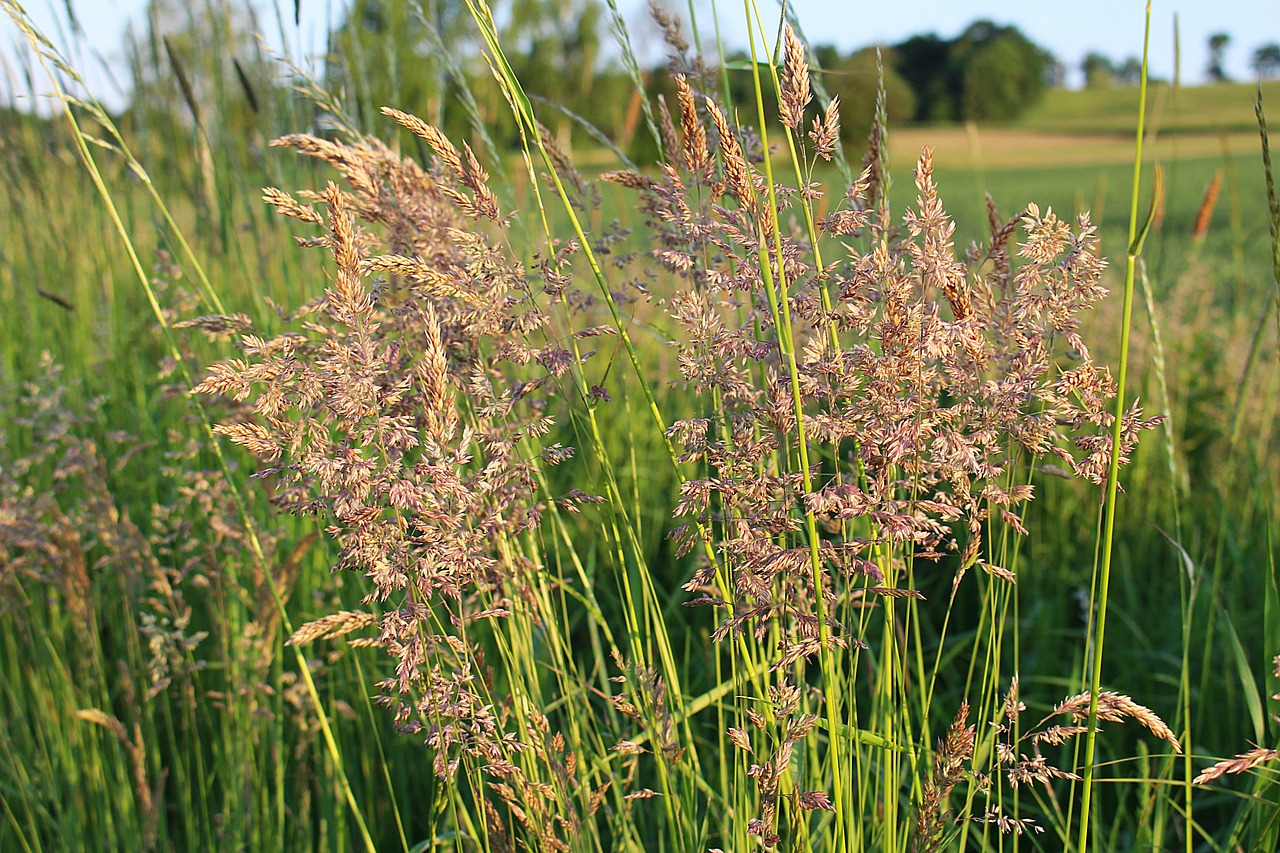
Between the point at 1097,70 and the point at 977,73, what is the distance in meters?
27.2

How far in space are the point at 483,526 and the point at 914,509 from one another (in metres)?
0.56

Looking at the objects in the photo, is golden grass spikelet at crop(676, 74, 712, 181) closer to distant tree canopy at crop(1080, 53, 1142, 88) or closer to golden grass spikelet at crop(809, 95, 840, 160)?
golden grass spikelet at crop(809, 95, 840, 160)

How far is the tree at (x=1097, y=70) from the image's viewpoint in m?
78.4

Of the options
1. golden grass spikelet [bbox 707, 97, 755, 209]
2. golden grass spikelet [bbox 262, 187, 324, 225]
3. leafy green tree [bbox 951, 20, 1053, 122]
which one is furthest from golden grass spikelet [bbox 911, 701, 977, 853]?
leafy green tree [bbox 951, 20, 1053, 122]

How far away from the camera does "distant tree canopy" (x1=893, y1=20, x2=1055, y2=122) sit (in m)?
61.5

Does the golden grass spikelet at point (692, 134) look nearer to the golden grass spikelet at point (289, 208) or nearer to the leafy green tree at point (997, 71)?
the golden grass spikelet at point (289, 208)

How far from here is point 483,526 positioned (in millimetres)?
1109

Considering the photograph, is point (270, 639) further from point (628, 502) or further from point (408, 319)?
point (628, 502)

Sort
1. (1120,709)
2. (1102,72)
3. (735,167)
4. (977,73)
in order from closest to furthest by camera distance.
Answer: (735,167)
(1120,709)
(977,73)
(1102,72)

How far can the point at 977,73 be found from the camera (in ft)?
205

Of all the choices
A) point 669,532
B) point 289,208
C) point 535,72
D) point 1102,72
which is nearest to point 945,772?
point 669,532

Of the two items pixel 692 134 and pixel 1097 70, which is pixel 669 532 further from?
pixel 1097 70

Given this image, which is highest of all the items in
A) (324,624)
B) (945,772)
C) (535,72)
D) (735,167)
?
(535,72)

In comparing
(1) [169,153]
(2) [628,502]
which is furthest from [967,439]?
(1) [169,153]
